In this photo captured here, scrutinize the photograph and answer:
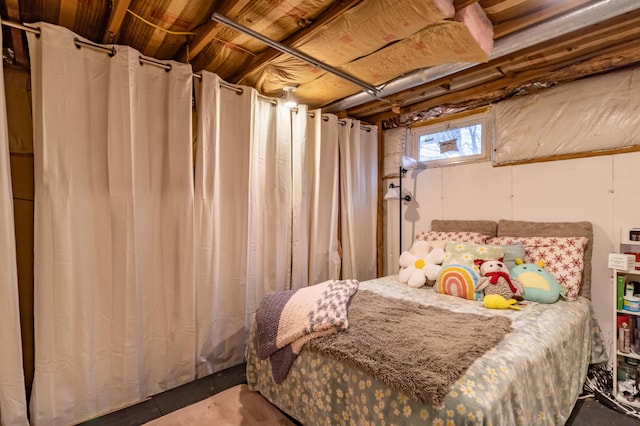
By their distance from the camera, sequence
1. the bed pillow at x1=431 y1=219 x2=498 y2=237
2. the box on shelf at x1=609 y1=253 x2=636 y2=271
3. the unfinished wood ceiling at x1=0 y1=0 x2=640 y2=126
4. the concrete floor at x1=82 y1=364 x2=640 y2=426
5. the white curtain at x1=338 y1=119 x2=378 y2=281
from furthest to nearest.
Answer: the white curtain at x1=338 y1=119 x2=378 y2=281
the bed pillow at x1=431 y1=219 x2=498 y2=237
the box on shelf at x1=609 y1=253 x2=636 y2=271
the concrete floor at x1=82 y1=364 x2=640 y2=426
the unfinished wood ceiling at x1=0 y1=0 x2=640 y2=126

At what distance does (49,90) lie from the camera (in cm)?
178

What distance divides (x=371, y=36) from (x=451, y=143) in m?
1.71

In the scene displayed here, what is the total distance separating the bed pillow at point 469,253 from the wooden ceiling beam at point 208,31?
222cm

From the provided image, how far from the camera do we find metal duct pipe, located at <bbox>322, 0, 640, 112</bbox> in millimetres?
1596

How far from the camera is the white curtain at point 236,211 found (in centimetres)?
237

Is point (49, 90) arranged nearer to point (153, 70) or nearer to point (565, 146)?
point (153, 70)

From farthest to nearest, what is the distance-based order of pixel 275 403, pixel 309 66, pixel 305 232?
pixel 305 232
pixel 309 66
pixel 275 403

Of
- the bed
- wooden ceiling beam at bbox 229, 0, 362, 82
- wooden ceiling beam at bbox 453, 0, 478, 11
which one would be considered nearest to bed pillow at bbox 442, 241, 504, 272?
the bed

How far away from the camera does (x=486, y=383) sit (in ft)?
3.80

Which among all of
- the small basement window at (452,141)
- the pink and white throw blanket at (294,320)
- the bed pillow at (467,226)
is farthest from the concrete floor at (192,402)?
the small basement window at (452,141)

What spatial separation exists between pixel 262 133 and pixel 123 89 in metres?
1.06

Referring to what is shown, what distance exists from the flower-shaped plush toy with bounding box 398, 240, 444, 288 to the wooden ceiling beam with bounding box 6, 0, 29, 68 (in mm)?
3015

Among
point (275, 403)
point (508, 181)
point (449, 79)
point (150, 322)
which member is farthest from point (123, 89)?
point (508, 181)

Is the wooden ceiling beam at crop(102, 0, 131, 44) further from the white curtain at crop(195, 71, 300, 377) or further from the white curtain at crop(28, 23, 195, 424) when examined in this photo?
the white curtain at crop(195, 71, 300, 377)
